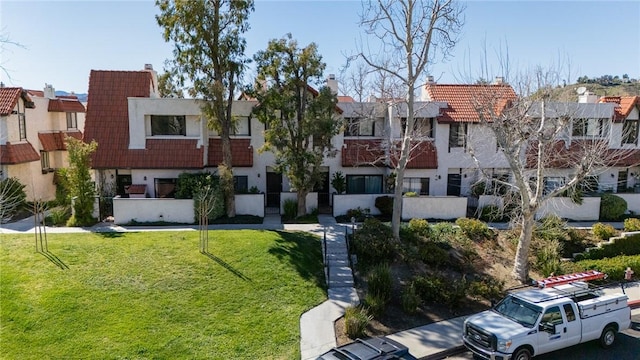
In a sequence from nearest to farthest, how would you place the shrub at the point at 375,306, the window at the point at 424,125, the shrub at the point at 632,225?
the shrub at the point at 375,306 → the shrub at the point at 632,225 → the window at the point at 424,125

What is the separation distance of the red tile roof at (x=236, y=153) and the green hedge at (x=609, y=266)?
17.5 m

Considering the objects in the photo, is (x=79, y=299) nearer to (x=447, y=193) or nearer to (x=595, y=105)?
(x=447, y=193)

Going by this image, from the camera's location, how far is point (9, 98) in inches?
1045

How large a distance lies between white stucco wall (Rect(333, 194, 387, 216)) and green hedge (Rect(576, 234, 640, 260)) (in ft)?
34.2

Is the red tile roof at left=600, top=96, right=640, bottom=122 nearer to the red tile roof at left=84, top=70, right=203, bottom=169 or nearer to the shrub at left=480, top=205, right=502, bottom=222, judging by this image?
the shrub at left=480, top=205, right=502, bottom=222

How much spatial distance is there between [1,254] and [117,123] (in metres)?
11.3

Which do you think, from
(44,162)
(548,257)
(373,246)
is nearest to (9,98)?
(44,162)

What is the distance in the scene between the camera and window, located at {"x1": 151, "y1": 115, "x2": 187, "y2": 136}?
86.5ft

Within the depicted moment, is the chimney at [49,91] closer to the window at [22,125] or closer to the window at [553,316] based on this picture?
the window at [22,125]

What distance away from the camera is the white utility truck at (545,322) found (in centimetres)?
1195

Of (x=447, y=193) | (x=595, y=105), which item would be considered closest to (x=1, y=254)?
(x=447, y=193)

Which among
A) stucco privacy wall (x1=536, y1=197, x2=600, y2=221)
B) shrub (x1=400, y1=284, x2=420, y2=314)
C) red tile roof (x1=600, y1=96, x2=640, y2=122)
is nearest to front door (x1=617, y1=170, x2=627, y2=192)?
red tile roof (x1=600, y1=96, x2=640, y2=122)

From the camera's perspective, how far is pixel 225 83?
2323 centimetres

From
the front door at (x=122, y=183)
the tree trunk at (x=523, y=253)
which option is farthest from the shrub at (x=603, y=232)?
the front door at (x=122, y=183)
